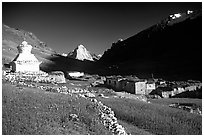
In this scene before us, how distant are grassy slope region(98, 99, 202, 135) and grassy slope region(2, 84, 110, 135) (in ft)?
5.58

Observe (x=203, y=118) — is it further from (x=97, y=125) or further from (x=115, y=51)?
(x=115, y=51)

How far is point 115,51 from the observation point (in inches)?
5197

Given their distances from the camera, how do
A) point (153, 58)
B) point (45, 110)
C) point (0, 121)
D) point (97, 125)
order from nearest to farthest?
point (0, 121)
point (97, 125)
point (45, 110)
point (153, 58)

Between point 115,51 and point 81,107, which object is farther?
point 115,51

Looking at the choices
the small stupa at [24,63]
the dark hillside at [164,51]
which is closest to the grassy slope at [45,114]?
the small stupa at [24,63]

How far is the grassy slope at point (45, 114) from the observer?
36.0 feet

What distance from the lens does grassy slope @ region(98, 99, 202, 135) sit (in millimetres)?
13211

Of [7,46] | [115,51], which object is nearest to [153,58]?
[115,51]

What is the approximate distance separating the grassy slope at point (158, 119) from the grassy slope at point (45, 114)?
170cm

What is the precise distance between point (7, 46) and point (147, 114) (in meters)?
92.9

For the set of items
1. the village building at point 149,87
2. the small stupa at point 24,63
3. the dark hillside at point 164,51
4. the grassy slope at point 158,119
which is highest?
the dark hillside at point 164,51

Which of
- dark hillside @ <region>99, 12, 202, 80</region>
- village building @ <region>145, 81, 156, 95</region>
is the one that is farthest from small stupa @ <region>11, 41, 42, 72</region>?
dark hillside @ <region>99, 12, 202, 80</region>

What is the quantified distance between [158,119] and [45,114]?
5.43 m

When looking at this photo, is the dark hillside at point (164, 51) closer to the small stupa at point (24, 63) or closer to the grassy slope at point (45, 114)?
the small stupa at point (24, 63)
